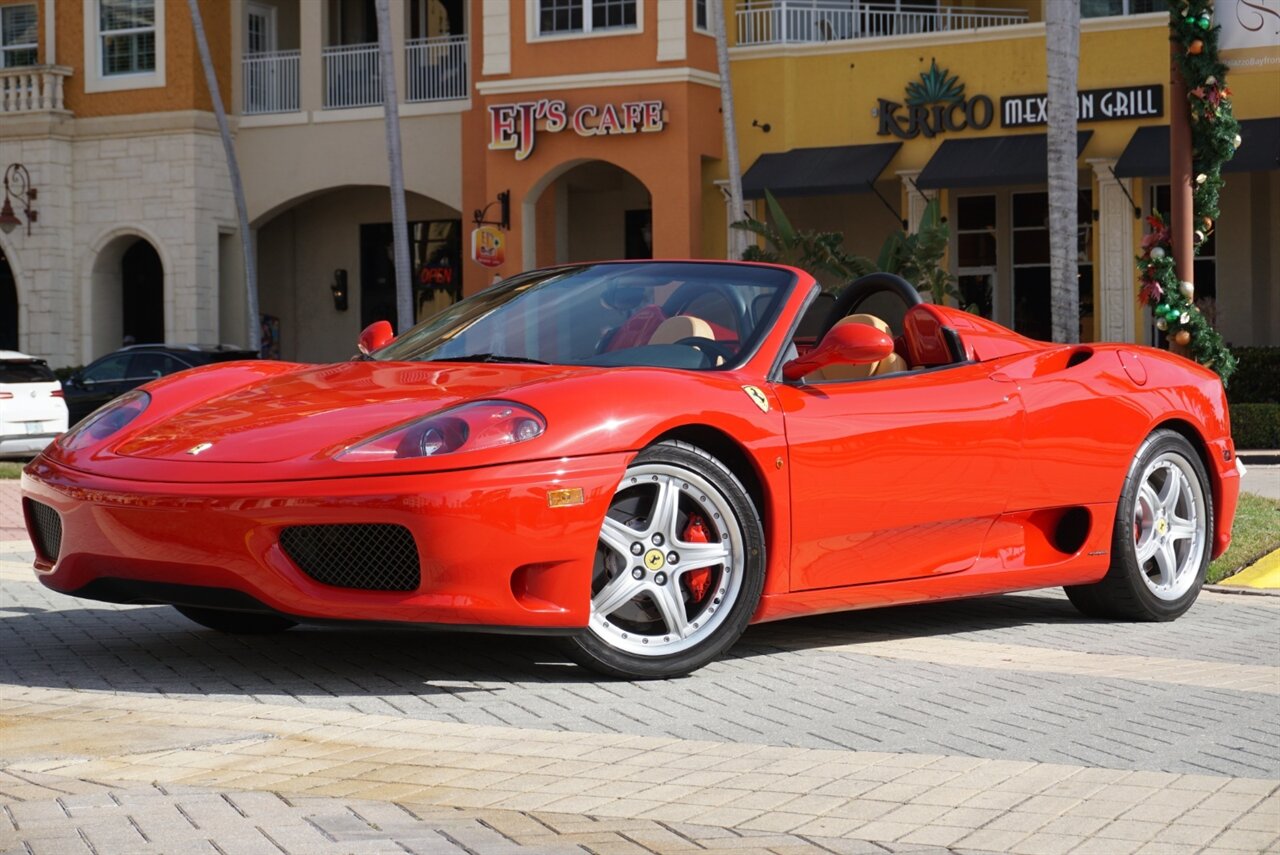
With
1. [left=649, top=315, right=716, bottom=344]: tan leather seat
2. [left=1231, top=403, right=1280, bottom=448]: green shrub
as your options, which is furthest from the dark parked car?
[left=649, top=315, right=716, bottom=344]: tan leather seat

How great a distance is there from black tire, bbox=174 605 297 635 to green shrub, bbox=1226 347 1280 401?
1998 centimetres

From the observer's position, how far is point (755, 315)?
6.64 metres

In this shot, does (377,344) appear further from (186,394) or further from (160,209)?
(160,209)

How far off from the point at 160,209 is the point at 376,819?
3061cm

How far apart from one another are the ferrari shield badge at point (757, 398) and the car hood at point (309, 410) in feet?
1.93

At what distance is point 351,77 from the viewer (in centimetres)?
3322

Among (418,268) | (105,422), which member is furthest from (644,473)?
(418,268)

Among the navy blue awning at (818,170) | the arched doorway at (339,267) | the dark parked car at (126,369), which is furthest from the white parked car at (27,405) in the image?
the arched doorway at (339,267)

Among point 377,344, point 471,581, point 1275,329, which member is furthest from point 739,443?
point 1275,329

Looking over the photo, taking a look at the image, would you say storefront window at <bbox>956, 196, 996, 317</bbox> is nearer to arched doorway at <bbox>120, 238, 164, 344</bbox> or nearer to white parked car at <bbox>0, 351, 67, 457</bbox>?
white parked car at <bbox>0, 351, 67, 457</bbox>

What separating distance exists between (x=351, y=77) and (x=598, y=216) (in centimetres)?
487

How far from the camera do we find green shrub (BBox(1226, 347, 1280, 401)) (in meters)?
24.9

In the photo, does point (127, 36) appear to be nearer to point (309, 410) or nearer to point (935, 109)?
point (935, 109)

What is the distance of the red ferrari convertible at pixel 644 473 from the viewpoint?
18.3 ft
